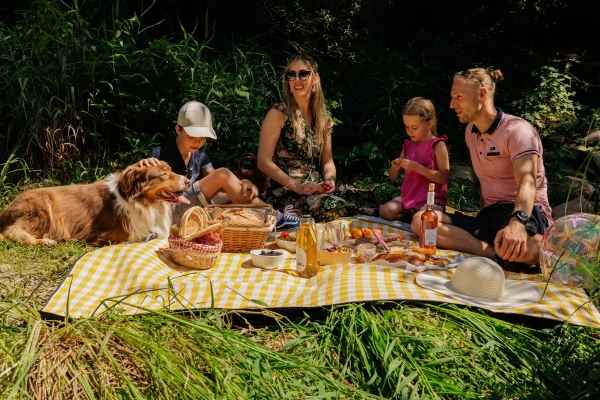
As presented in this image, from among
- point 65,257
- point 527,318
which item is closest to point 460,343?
point 527,318

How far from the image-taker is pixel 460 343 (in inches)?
104

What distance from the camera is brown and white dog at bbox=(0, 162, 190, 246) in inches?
171

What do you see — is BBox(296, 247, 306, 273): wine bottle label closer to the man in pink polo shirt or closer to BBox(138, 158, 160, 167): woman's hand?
the man in pink polo shirt

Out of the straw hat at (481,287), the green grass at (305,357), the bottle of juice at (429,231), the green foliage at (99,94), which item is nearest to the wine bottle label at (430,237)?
the bottle of juice at (429,231)

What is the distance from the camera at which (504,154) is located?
160 inches

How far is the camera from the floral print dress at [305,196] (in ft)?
16.3

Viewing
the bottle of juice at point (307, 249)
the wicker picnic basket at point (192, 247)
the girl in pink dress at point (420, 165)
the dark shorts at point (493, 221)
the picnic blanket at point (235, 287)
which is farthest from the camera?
the girl in pink dress at point (420, 165)

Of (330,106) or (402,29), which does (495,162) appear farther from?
(402,29)

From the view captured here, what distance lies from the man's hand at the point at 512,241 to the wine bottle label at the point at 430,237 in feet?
1.41

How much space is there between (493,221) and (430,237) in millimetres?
532

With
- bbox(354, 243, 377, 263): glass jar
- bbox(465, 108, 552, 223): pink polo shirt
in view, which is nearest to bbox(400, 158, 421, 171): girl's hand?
bbox(465, 108, 552, 223): pink polo shirt

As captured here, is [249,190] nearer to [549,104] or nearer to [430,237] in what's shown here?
[430,237]

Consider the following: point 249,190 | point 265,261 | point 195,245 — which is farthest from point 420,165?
point 195,245

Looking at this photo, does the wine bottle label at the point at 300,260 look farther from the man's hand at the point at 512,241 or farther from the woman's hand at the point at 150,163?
the woman's hand at the point at 150,163
